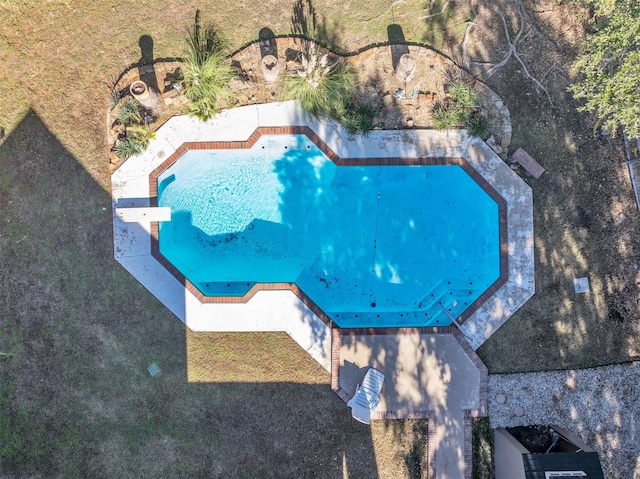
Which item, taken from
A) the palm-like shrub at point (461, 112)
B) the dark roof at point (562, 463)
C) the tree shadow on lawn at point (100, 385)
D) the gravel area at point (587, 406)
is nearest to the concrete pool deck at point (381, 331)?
the palm-like shrub at point (461, 112)

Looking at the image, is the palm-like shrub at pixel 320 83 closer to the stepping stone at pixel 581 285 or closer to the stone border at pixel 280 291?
the stone border at pixel 280 291

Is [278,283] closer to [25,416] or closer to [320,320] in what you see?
[320,320]

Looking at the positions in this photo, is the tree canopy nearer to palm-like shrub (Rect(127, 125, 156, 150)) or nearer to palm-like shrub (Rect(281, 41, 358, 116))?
palm-like shrub (Rect(281, 41, 358, 116))

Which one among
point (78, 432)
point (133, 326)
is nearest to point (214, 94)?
point (133, 326)

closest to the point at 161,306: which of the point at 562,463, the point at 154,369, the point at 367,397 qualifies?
the point at 154,369

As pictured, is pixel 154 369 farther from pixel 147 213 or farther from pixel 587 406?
pixel 587 406
